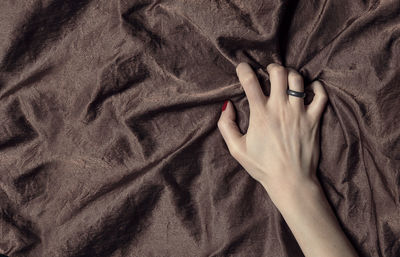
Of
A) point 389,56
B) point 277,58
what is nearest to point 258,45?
point 277,58

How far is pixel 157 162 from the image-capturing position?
2.93 feet

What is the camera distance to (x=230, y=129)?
0.87m

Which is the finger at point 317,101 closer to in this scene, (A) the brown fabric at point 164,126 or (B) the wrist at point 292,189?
(A) the brown fabric at point 164,126

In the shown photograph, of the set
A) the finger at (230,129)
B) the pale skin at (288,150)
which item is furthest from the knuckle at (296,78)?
the finger at (230,129)

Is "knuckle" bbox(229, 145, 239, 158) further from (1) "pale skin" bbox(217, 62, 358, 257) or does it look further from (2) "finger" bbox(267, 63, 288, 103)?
(2) "finger" bbox(267, 63, 288, 103)

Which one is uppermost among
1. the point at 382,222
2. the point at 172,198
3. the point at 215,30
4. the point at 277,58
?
the point at 215,30

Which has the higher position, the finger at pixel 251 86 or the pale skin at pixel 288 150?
the finger at pixel 251 86

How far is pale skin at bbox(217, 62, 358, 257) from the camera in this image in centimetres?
86

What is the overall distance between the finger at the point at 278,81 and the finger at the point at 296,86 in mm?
11

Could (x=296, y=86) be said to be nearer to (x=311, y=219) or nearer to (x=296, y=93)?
(x=296, y=93)

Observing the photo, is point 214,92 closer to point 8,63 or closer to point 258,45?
point 258,45

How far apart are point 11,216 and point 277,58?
0.64 m

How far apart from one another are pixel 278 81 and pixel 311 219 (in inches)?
10.9

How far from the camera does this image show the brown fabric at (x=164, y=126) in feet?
2.82
